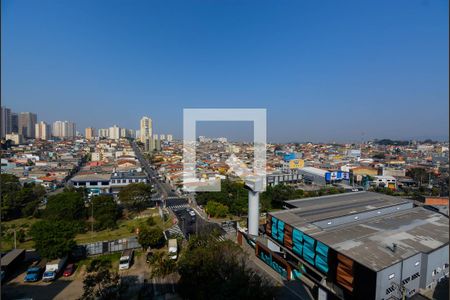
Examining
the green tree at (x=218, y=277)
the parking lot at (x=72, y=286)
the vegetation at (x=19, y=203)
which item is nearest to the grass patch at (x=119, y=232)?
the parking lot at (x=72, y=286)

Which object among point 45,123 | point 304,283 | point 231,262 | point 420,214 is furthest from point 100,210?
point 45,123

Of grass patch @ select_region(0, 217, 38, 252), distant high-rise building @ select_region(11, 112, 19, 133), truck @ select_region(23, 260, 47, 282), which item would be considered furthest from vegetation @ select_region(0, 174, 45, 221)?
distant high-rise building @ select_region(11, 112, 19, 133)

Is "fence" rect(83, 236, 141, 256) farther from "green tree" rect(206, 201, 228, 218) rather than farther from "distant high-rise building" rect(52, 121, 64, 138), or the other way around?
"distant high-rise building" rect(52, 121, 64, 138)

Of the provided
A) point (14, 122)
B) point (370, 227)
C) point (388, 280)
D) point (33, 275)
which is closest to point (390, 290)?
point (388, 280)

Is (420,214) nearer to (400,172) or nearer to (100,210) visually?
(100,210)

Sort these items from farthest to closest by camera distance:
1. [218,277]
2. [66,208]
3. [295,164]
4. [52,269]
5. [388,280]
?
[295,164], [66,208], [52,269], [218,277], [388,280]

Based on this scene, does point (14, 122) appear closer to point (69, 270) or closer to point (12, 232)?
point (12, 232)
